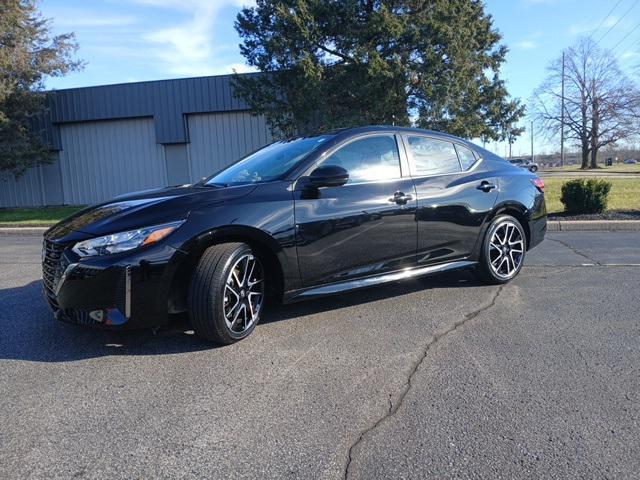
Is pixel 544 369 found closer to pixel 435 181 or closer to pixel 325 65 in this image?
pixel 435 181

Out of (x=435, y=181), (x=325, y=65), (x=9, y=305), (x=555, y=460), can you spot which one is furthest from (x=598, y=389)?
(x=325, y=65)

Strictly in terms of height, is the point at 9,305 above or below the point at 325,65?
below

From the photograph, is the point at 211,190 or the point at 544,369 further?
the point at 211,190

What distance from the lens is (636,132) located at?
5969 cm

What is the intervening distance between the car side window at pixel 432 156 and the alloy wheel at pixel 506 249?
86 cm

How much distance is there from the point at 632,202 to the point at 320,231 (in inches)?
434

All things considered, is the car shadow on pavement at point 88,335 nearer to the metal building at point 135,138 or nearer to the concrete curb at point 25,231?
the concrete curb at point 25,231

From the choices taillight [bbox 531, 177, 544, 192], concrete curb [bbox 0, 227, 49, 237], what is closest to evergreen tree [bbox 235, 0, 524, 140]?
concrete curb [bbox 0, 227, 49, 237]

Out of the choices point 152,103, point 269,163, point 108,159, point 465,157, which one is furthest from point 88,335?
point 108,159

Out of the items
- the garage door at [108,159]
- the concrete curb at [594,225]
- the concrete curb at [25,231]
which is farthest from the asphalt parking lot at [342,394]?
the garage door at [108,159]

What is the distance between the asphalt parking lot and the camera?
228cm

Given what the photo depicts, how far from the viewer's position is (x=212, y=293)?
11.3ft

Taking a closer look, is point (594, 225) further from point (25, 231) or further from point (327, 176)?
point (25, 231)

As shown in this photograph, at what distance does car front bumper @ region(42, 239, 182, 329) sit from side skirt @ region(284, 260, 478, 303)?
101 cm
